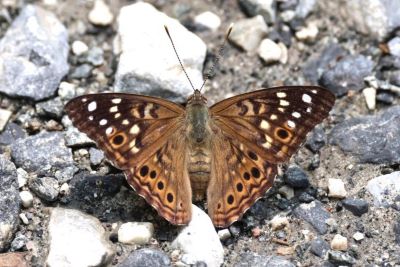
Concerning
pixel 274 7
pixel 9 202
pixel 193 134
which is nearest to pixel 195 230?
pixel 193 134

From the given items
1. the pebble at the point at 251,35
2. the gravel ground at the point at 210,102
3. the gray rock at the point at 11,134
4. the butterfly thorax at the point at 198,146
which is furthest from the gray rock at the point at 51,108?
the pebble at the point at 251,35

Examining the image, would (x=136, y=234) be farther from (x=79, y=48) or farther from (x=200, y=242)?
(x=79, y=48)

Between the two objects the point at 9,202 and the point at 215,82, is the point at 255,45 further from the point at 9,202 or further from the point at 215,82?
the point at 9,202

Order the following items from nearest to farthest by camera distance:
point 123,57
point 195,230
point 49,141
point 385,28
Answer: point 195,230 < point 49,141 < point 123,57 < point 385,28

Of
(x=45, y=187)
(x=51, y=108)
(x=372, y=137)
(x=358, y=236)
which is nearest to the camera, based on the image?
(x=358, y=236)

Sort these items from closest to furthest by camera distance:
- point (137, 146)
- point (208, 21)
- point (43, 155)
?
point (137, 146) → point (43, 155) → point (208, 21)

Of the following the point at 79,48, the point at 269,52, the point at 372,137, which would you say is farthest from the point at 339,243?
the point at 79,48
